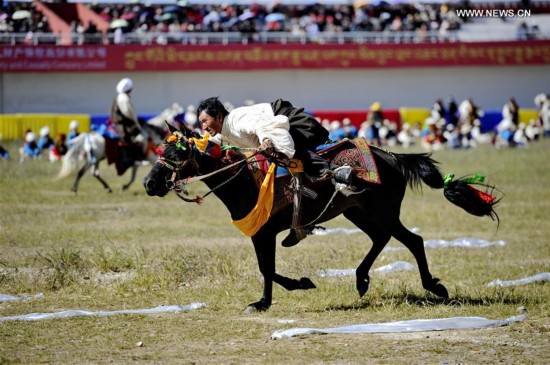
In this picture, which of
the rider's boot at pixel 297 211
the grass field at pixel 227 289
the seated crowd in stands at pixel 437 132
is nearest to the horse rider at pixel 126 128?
the grass field at pixel 227 289

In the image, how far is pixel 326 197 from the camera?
9.61 m

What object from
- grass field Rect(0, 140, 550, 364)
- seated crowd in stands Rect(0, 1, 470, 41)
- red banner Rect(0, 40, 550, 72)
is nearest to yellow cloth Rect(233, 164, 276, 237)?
grass field Rect(0, 140, 550, 364)

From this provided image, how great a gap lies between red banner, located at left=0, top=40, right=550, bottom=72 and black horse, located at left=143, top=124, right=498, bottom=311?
2739 centimetres

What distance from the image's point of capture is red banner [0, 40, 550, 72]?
35781mm

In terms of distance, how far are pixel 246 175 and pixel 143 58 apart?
29002 millimetres

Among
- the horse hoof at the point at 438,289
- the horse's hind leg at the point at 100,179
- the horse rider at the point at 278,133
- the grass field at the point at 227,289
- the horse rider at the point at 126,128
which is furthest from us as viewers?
the horse's hind leg at the point at 100,179

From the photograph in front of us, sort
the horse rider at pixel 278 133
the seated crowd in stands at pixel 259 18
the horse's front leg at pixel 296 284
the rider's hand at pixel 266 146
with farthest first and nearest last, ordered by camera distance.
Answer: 1. the seated crowd in stands at pixel 259 18
2. the horse's front leg at pixel 296 284
3. the horse rider at pixel 278 133
4. the rider's hand at pixel 266 146

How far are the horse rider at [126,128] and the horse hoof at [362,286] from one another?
1135cm

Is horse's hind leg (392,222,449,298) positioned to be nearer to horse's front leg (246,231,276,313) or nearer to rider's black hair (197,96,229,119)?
horse's front leg (246,231,276,313)

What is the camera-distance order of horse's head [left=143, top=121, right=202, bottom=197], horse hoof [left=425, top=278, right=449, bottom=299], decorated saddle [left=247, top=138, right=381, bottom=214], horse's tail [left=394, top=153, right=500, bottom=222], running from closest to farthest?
horse's head [left=143, top=121, right=202, bottom=197] → decorated saddle [left=247, top=138, right=381, bottom=214] → horse hoof [left=425, top=278, right=449, bottom=299] → horse's tail [left=394, top=153, right=500, bottom=222]

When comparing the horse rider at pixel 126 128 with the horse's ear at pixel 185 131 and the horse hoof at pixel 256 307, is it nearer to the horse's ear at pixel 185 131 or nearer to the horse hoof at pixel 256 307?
the horse's ear at pixel 185 131

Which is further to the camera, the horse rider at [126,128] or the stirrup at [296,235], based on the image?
the horse rider at [126,128]

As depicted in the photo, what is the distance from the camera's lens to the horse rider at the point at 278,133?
29.7 feet

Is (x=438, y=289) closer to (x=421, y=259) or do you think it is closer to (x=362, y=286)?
(x=421, y=259)
